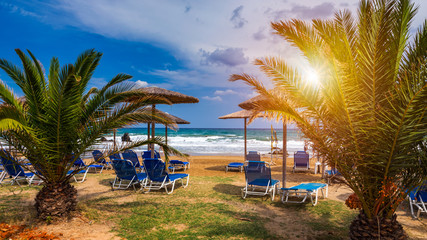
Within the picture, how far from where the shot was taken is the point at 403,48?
3279 mm

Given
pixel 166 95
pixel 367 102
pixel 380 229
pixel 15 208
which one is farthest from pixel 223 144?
pixel 367 102

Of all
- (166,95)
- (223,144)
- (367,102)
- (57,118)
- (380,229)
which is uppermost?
(166,95)

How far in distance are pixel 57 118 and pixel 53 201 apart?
1518 mm

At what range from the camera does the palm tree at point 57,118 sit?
4199mm

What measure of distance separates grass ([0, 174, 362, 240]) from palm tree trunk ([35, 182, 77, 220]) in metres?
0.46

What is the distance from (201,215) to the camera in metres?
5.03

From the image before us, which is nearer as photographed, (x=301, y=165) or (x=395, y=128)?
(x=395, y=128)

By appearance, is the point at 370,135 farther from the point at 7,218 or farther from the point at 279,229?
the point at 7,218

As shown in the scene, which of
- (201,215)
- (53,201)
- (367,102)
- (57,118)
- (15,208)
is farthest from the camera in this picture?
(15,208)

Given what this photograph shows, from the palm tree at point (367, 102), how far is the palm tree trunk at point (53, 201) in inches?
152

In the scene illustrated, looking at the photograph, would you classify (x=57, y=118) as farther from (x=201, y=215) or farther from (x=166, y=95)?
(x=166, y=95)

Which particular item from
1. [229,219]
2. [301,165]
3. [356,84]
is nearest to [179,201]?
[229,219]

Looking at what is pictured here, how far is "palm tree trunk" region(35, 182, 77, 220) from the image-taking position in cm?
446

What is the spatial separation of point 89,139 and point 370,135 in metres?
4.54
